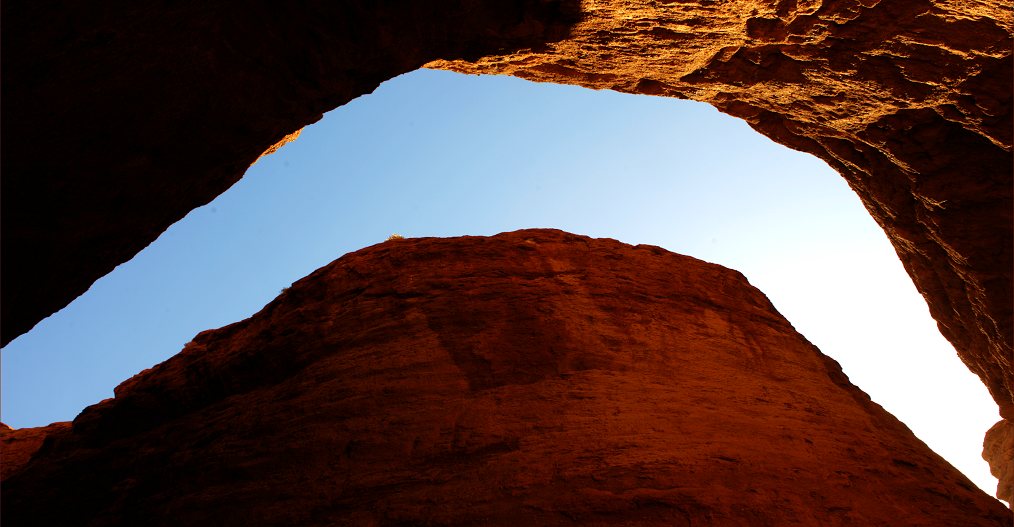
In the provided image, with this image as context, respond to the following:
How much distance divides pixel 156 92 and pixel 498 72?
4.83 meters

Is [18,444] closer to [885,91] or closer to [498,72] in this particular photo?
[498,72]

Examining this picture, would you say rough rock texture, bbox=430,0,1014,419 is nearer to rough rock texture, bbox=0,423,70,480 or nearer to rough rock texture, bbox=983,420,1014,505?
rough rock texture, bbox=983,420,1014,505

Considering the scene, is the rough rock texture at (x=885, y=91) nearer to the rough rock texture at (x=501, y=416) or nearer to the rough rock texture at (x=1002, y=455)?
the rough rock texture at (x=501, y=416)

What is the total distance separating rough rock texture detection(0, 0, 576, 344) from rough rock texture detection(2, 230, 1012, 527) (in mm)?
2059

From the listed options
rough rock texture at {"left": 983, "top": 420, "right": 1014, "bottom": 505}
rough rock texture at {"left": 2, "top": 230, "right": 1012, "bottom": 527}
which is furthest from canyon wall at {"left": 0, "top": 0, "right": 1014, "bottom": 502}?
rough rock texture at {"left": 983, "top": 420, "right": 1014, "bottom": 505}

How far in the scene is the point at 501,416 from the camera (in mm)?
6914

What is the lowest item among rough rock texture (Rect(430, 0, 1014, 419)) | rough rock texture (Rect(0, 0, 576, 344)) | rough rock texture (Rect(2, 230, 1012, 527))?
rough rock texture (Rect(2, 230, 1012, 527))

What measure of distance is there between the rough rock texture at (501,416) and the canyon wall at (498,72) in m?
2.06

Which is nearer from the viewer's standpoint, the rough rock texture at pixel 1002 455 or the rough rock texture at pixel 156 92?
the rough rock texture at pixel 156 92

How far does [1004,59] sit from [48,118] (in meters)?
10.5

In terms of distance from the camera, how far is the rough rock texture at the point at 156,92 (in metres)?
5.88

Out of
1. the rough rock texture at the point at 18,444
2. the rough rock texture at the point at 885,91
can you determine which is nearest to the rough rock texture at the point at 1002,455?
the rough rock texture at the point at 885,91

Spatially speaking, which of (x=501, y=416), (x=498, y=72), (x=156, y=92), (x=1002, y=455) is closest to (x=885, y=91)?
(x=498, y=72)

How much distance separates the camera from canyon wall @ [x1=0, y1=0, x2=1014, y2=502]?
6.20 m
